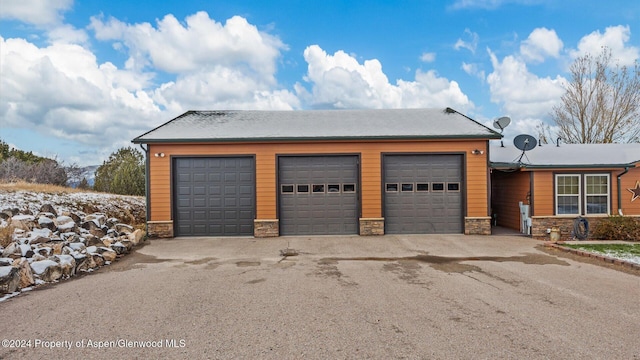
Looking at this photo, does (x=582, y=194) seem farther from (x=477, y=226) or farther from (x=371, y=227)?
(x=371, y=227)

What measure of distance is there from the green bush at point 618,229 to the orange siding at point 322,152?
341cm

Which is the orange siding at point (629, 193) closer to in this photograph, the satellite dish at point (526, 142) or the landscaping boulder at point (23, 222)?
the satellite dish at point (526, 142)

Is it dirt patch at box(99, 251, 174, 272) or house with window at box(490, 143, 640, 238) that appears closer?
dirt patch at box(99, 251, 174, 272)

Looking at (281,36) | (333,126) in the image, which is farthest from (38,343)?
(281,36)

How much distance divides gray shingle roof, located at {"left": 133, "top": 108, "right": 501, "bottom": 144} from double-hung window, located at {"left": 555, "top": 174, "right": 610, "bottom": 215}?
288cm

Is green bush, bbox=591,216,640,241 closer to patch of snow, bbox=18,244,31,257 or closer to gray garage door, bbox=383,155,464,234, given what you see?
gray garage door, bbox=383,155,464,234

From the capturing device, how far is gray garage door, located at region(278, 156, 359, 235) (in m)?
11.7

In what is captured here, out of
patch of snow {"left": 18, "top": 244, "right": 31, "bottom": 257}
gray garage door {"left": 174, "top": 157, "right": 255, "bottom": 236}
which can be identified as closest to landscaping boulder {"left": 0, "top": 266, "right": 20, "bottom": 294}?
patch of snow {"left": 18, "top": 244, "right": 31, "bottom": 257}

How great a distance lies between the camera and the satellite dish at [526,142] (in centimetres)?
1204

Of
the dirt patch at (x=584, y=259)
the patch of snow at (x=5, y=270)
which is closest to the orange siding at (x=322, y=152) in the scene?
the dirt patch at (x=584, y=259)

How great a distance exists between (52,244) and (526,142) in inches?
552

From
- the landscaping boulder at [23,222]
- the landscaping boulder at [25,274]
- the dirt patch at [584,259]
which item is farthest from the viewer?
the landscaping boulder at [23,222]

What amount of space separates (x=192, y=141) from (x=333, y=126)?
15.9 feet

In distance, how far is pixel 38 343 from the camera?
391cm
